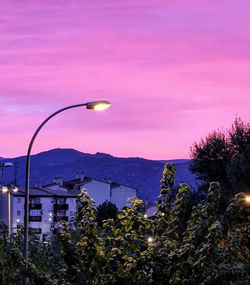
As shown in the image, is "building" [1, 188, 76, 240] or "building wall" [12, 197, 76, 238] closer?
"building" [1, 188, 76, 240]

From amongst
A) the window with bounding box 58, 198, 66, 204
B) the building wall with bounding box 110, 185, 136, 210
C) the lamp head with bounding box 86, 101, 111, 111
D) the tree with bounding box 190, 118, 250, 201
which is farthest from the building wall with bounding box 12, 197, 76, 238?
the lamp head with bounding box 86, 101, 111, 111

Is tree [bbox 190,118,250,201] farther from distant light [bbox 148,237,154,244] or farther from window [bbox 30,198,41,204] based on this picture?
window [bbox 30,198,41,204]

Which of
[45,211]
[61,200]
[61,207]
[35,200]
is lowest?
[45,211]

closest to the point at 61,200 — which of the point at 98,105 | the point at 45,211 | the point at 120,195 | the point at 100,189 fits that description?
the point at 45,211

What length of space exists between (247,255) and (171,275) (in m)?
4.34

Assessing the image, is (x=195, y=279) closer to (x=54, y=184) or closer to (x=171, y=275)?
(x=171, y=275)

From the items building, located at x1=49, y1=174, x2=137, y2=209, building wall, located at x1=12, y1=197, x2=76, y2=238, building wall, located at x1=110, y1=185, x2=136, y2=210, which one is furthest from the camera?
building wall, located at x1=110, y1=185, x2=136, y2=210

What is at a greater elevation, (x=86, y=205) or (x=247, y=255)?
(x=86, y=205)

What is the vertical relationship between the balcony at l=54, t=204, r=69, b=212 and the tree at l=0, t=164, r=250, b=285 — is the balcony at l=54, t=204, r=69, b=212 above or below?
below

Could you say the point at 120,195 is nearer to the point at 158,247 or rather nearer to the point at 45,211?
the point at 45,211

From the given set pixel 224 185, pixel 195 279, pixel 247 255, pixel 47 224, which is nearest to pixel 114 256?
pixel 195 279

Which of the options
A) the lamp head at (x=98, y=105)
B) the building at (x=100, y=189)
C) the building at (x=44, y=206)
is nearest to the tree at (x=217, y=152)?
the lamp head at (x=98, y=105)

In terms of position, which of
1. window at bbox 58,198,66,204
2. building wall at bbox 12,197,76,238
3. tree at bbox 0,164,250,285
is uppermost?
tree at bbox 0,164,250,285

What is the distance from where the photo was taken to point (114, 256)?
44.8ft
